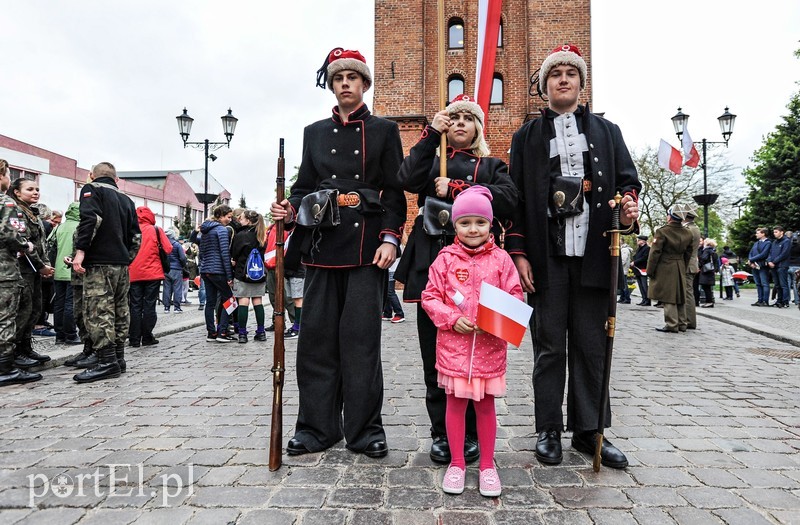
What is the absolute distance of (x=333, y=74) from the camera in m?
3.42

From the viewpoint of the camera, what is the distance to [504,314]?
8.64ft

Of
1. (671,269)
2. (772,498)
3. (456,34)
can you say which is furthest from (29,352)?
(456,34)

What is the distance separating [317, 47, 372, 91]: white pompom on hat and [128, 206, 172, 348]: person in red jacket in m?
5.39

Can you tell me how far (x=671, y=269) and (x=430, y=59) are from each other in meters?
13.9

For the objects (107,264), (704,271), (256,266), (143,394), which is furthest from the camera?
(704,271)

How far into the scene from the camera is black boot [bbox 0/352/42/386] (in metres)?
5.01

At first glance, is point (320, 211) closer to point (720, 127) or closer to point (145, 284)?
point (145, 284)

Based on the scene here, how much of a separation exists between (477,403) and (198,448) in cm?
180

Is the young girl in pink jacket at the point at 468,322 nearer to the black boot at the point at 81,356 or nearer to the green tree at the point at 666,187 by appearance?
the black boot at the point at 81,356

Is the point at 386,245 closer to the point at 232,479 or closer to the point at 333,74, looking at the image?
the point at 333,74

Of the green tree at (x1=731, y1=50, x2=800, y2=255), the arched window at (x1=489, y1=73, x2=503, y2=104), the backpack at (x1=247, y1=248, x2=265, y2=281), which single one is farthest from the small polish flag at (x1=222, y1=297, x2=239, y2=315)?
the green tree at (x1=731, y1=50, x2=800, y2=255)

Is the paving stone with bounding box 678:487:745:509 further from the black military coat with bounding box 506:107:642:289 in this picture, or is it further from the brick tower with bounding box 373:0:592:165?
the brick tower with bounding box 373:0:592:165

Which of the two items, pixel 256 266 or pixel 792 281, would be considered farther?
pixel 792 281

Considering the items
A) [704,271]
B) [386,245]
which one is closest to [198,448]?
[386,245]
